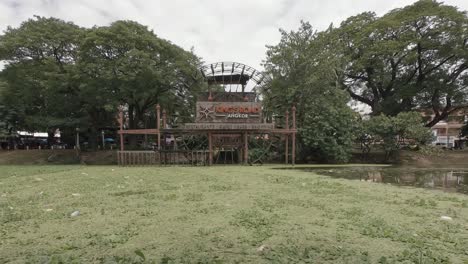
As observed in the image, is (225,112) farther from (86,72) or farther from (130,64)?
(86,72)

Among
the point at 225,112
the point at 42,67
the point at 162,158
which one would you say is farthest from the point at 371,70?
the point at 42,67

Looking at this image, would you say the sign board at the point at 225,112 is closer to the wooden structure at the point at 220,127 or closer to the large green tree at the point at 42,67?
the wooden structure at the point at 220,127

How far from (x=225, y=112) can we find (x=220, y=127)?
1.34 m

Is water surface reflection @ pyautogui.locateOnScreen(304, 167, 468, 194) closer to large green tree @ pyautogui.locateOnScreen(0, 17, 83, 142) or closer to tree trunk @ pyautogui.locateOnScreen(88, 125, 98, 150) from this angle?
large green tree @ pyautogui.locateOnScreen(0, 17, 83, 142)

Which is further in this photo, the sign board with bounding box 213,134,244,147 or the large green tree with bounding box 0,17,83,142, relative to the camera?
the large green tree with bounding box 0,17,83,142

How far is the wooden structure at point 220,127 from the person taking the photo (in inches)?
695

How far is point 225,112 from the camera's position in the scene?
18.6m

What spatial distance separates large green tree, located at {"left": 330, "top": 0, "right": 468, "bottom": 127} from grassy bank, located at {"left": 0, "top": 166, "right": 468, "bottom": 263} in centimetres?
1924

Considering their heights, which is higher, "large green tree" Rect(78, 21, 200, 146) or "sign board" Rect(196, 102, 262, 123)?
"large green tree" Rect(78, 21, 200, 146)

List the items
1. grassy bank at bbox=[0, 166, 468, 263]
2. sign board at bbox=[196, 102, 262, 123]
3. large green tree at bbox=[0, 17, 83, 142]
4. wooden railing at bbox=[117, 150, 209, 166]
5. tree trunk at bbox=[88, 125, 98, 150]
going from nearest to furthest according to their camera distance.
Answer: grassy bank at bbox=[0, 166, 468, 263], wooden railing at bbox=[117, 150, 209, 166], sign board at bbox=[196, 102, 262, 123], large green tree at bbox=[0, 17, 83, 142], tree trunk at bbox=[88, 125, 98, 150]

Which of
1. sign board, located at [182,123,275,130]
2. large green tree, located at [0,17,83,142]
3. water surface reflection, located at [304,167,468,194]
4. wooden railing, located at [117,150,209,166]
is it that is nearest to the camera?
water surface reflection, located at [304,167,468,194]

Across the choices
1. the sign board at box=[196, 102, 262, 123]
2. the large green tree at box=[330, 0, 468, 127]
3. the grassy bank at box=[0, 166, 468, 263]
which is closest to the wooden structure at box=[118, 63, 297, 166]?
the sign board at box=[196, 102, 262, 123]

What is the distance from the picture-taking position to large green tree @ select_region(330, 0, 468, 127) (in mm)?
23344

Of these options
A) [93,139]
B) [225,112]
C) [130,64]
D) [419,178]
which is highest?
[130,64]
